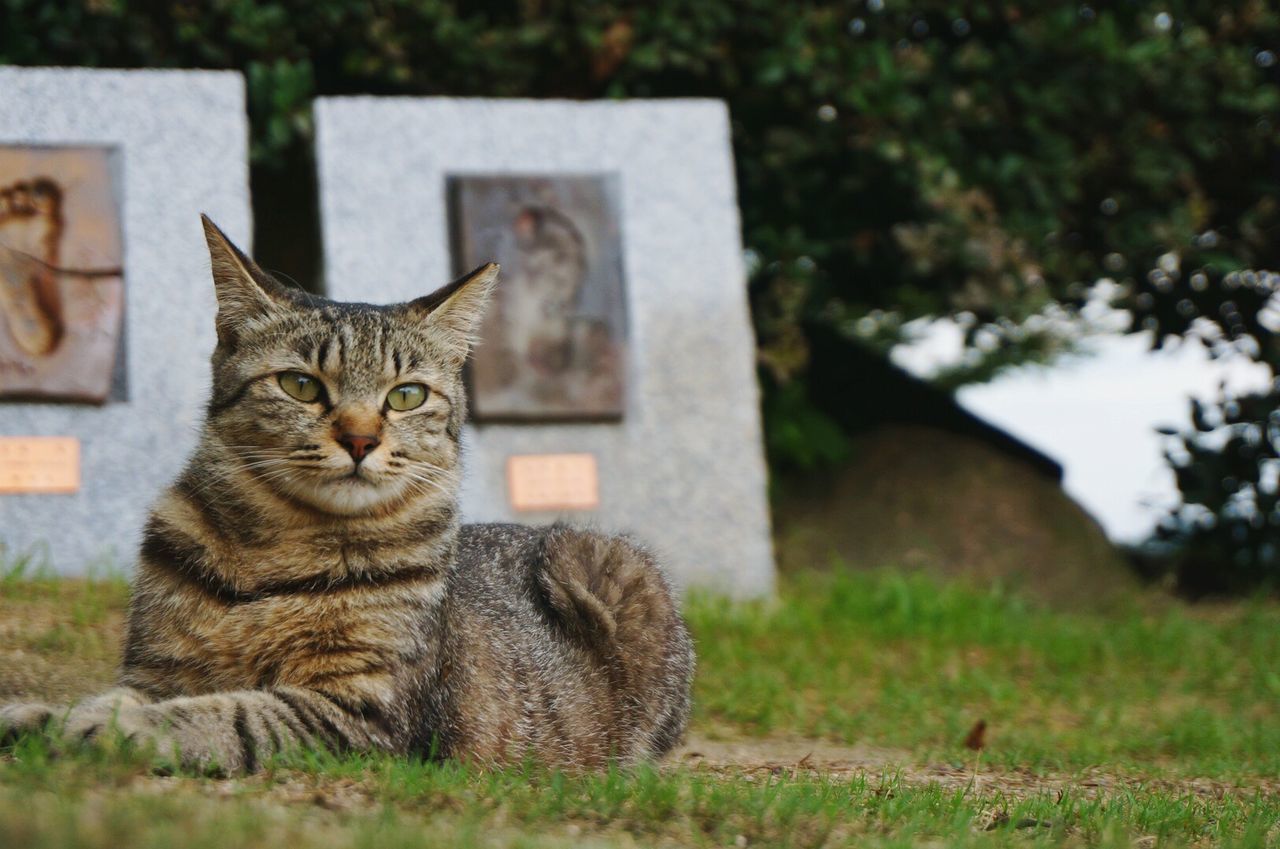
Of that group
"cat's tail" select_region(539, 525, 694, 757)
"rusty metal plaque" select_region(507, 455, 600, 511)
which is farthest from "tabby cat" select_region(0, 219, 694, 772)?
"rusty metal plaque" select_region(507, 455, 600, 511)

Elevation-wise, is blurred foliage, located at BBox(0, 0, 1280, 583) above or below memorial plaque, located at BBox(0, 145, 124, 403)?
above

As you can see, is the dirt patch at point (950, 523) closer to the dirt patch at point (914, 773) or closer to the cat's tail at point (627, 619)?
the dirt patch at point (914, 773)

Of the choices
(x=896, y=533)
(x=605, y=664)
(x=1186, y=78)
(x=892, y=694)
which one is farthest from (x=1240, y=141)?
(x=605, y=664)

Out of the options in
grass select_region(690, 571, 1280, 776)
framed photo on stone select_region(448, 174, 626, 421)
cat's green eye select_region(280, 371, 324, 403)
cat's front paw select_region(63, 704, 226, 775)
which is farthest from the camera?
framed photo on stone select_region(448, 174, 626, 421)

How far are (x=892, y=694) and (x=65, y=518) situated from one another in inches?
155

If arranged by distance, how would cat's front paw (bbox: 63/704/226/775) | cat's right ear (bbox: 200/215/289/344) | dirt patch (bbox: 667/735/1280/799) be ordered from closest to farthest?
cat's front paw (bbox: 63/704/226/775), cat's right ear (bbox: 200/215/289/344), dirt patch (bbox: 667/735/1280/799)

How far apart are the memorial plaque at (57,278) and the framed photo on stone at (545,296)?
5.86ft

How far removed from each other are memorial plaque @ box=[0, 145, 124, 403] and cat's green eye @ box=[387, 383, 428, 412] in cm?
342

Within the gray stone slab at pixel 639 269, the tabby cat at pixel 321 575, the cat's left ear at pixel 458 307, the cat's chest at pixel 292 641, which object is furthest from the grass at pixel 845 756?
the cat's left ear at pixel 458 307

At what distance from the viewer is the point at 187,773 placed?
3.52 m

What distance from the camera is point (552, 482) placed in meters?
7.91

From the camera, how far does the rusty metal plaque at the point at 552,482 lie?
7863 mm

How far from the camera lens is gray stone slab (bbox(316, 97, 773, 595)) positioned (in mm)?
7930

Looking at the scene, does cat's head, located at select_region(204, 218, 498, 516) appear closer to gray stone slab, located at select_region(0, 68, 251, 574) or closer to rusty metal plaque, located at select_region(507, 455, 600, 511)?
gray stone slab, located at select_region(0, 68, 251, 574)
